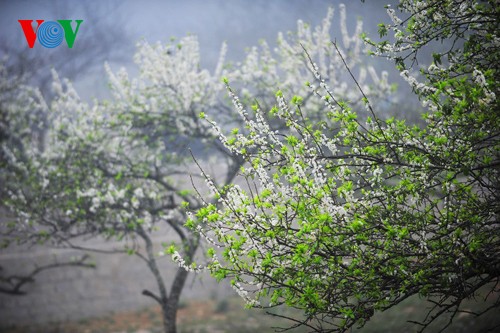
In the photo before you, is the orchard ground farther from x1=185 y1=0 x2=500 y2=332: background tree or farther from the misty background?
the misty background

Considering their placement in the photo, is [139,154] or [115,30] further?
[115,30]

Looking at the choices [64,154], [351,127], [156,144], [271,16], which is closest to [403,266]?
[351,127]

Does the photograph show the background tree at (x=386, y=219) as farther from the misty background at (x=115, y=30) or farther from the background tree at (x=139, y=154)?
the misty background at (x=115, y=30)

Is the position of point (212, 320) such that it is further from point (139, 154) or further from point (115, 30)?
point (115, 30)

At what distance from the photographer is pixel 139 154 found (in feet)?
33.7

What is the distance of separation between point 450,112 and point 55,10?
2421 centimetres

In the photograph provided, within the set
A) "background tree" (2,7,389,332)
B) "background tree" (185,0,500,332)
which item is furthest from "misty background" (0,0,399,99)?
"background tree" (185,0,500,332)

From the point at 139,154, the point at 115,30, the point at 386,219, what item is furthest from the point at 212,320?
the point at 115,30

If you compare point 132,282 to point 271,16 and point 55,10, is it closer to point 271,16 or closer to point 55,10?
point 271,16

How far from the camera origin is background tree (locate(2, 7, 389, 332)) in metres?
8.94

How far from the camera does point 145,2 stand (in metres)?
25.7

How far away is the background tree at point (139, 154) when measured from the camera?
352 inches

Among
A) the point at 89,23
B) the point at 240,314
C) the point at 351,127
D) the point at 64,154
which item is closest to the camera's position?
the point at 351,127

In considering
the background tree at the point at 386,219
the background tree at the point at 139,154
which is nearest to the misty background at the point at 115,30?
the background tree at the point at 139,154
